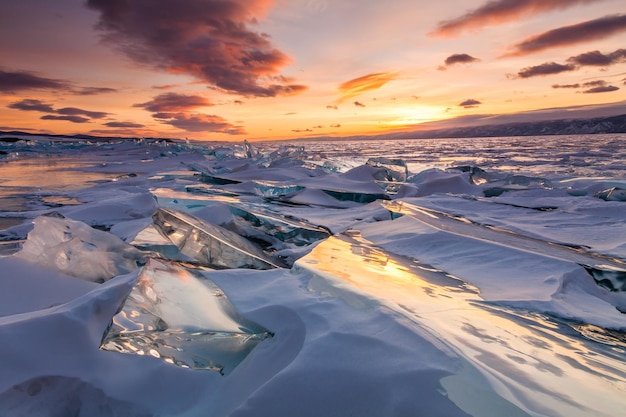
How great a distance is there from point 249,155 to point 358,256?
11579 mm

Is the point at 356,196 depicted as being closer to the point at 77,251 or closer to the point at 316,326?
the point at 77,251

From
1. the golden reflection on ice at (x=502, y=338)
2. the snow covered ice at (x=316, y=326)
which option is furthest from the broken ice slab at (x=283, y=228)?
the golden reflection on ice at (x=502, y=338)

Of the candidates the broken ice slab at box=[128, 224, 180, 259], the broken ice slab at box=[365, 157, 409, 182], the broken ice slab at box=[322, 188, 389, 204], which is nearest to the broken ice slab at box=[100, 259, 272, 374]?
the broken ice slab at box=[128, 224, 180, 259]

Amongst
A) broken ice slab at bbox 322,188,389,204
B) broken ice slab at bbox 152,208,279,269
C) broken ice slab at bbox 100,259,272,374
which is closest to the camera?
broken ice slab at bbox 100,259,272,374

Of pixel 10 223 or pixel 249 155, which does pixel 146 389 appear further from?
pixel 249 155

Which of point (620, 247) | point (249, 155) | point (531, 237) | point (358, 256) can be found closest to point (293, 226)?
point (358, 256)

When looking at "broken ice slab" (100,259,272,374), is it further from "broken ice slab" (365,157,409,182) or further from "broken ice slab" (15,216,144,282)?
"broken ice slab" (365,157,409,182)

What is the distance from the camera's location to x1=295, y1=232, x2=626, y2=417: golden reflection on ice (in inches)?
26.5

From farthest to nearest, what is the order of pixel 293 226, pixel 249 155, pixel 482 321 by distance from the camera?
pixel 249 155 → pixel 293 226 → pixel 482 321

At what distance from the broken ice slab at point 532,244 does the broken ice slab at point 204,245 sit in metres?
1.15

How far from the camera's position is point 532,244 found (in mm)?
1898

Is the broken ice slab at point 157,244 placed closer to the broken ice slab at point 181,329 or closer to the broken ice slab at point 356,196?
the broken ice slab at point 181,329

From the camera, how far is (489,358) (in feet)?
2.52

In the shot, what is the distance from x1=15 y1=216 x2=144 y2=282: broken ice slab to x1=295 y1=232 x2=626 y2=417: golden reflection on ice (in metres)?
0.85
